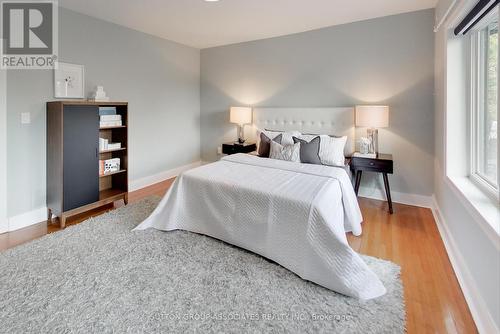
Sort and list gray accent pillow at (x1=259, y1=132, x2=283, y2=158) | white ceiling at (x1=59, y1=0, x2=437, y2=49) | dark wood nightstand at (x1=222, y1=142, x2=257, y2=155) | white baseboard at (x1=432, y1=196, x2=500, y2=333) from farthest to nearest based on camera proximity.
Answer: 1. dark wood nightstand at (x1=222, y1=142, x2=257, y2=155)
2. gray accent pillow at (x1=259, y1=132, x2=283, y2=158)
3. white ceiling at (x1=59, y1=0, x2=437, y2=49)
4. white baseboard at (x1=432, y1=196, x2=500, y2=333)

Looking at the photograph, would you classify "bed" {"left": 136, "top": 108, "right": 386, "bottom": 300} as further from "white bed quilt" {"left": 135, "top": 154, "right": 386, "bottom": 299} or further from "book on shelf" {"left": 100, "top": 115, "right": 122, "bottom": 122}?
"book on shelf" {"left": 100, "top": 115, "right": 122, "bottom": 122}

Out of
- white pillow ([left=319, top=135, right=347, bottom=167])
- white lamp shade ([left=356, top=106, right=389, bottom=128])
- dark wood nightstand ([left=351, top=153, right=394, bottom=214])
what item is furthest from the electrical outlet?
white lamp shade ([left=356, top=106, right=389, bottom=128])

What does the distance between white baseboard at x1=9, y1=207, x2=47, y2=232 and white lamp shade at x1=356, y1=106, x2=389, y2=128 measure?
13.2 ft

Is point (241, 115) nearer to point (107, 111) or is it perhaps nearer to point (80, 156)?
point (107, 111)

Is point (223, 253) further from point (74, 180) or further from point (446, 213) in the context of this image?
point (446, 213)

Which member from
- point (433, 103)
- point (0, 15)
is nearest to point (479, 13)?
point (433, 103)

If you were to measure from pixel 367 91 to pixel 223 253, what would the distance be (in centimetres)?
293

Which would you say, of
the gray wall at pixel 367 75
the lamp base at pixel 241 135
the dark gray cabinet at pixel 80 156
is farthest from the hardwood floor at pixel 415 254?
the lamp base at pixel 241 135

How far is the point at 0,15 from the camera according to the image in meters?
2.69

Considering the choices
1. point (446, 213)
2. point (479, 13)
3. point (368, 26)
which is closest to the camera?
point (479, 13)

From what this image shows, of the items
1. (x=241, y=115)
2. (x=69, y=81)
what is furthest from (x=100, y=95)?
(x=241, y=115)

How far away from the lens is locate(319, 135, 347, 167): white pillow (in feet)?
11.0

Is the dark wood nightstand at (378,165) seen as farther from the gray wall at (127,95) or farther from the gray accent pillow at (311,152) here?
the gray wall at (127,95)

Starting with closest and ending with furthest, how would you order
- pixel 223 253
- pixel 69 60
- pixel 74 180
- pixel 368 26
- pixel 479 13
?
pixel 479 13
pixel 223 253
pixel 74 180
pixel 69 60
pixel 368 26
